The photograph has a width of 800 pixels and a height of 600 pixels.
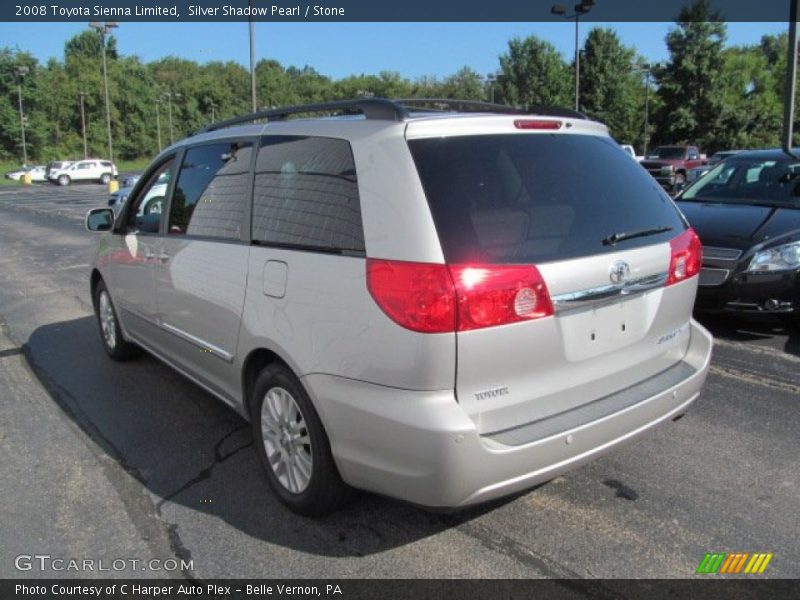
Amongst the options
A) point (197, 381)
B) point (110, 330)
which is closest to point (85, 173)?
point (110, 330)

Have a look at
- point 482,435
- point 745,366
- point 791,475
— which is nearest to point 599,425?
point 482,435

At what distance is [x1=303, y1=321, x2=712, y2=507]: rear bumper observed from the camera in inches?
93.1

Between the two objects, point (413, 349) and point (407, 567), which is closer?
point (413, 349)

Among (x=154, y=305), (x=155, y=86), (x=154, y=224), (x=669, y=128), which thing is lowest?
(x=154, y=305)

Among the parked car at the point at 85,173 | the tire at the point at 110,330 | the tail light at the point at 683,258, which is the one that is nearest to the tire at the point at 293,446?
the tail light at the point at 683,258

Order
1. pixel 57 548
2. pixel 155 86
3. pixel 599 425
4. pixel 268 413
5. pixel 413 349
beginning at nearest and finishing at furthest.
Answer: pixel 413 349 < pixel 599 425 < pixel 57 548 < pixel 268 413 < pixel 155 86

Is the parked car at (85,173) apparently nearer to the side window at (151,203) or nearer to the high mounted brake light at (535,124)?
the side window at (151,203)

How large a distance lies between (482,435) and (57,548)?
191 centimetres

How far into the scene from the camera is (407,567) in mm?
2695

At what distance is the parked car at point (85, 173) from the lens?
5469cm

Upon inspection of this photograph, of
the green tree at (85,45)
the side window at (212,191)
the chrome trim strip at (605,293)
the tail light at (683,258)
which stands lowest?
the chrome trim strip at (605,293)

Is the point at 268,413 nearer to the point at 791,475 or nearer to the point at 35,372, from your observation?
the point at 791,475

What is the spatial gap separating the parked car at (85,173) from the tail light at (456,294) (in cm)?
5714
